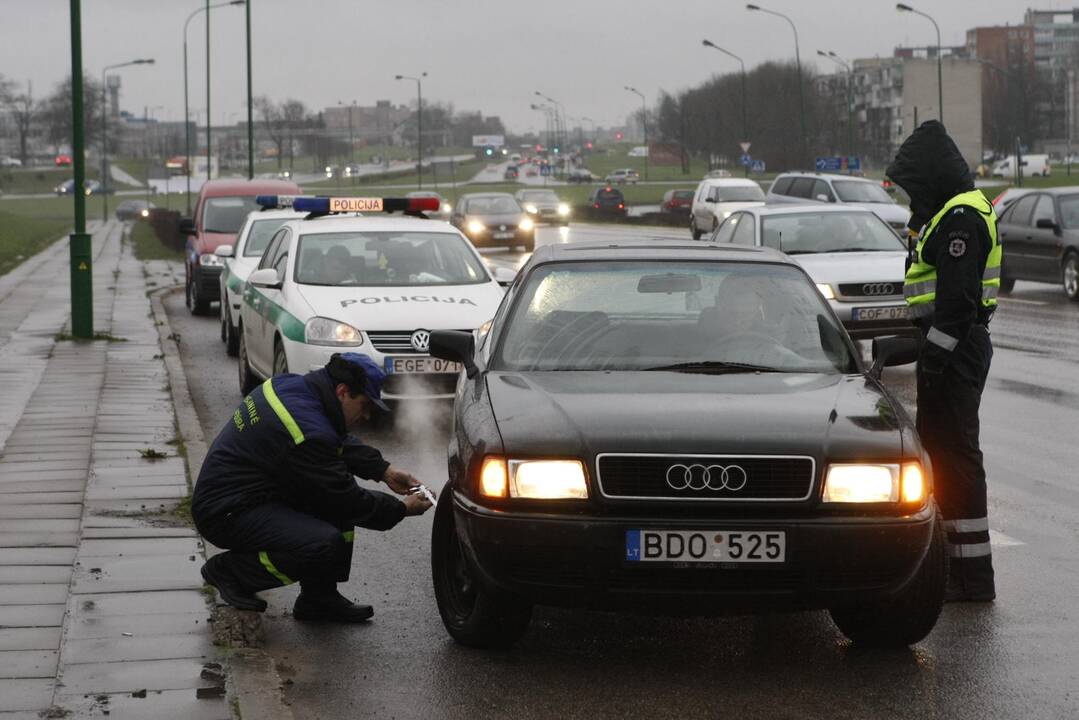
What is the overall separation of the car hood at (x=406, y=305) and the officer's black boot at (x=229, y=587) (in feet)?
17.9

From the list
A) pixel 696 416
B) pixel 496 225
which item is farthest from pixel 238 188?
pixel 696 416

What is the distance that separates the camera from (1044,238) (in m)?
24.2

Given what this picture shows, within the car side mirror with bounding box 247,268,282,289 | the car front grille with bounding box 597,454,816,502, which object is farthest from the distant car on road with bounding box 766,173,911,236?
the car front grille with bounding box 597,454,816,502

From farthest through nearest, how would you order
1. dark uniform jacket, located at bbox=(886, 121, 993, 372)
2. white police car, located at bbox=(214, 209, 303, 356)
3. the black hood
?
white police car, located at bbox=(214, 209, 303, 356) → the black hood → dark uniform jacket, located at bbox=(886, 121, 993, 372)

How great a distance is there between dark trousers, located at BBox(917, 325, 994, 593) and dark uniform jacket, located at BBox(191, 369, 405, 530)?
220 centimetres

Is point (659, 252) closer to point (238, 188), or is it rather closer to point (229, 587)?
point (229, 587)

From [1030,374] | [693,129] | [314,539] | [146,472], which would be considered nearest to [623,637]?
[314,539]

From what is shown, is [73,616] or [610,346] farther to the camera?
[610,346]

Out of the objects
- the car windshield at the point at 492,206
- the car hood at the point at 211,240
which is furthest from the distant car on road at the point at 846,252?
the car windshield at the point at 492,206

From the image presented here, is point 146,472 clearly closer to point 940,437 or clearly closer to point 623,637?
point 623,637

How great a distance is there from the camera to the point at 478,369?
6613mm

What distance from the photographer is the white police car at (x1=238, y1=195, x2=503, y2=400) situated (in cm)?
1171

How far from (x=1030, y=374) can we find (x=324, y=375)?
10.3 meters

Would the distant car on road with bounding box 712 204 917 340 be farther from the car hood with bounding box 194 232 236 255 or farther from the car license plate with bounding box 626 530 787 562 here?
the car license plate with bounding box 626 530 787 562
